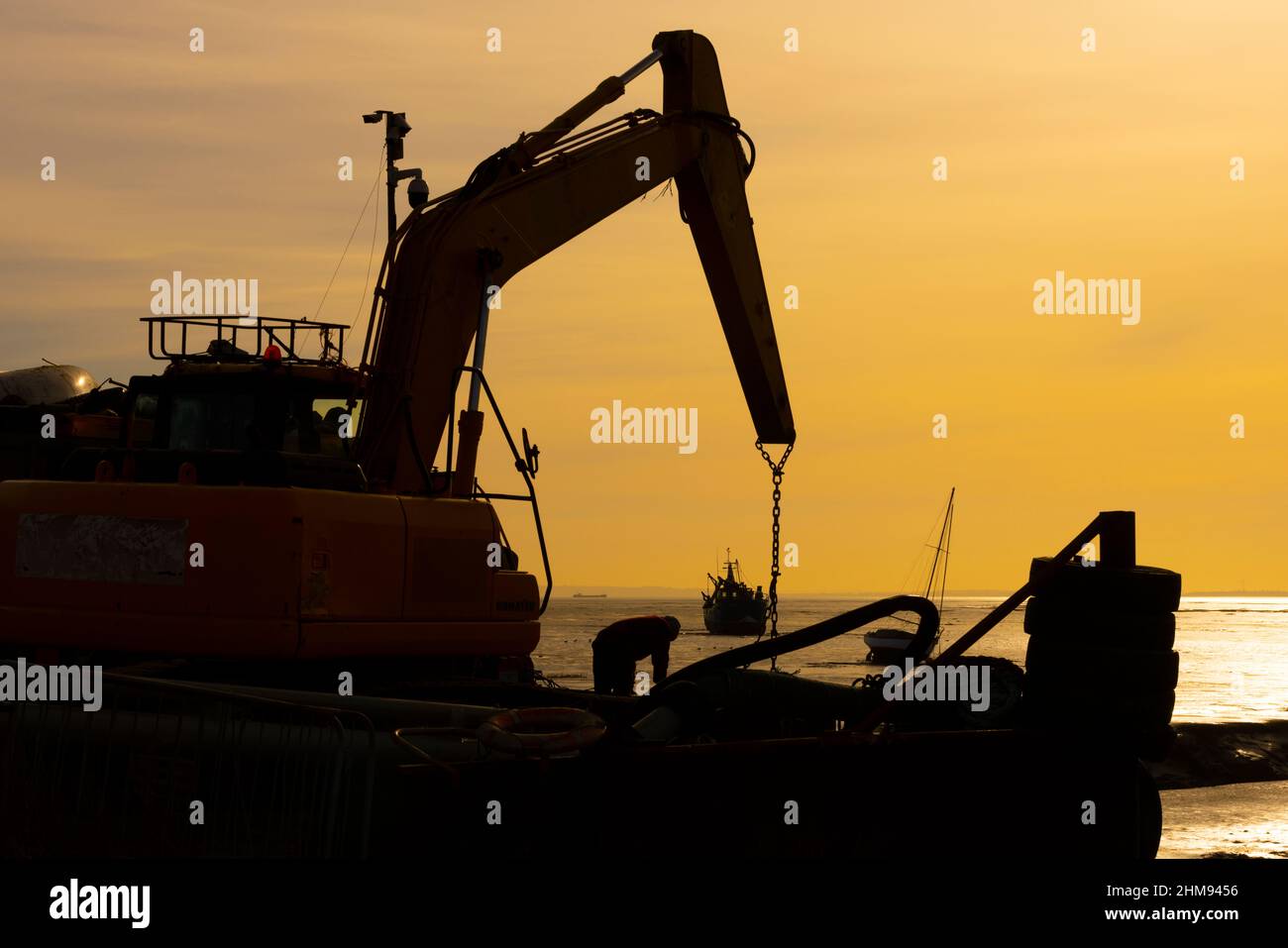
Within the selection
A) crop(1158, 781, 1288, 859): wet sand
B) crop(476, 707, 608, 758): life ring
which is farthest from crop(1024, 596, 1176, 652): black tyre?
crop(1158, 781, 1288, 859): wet sand

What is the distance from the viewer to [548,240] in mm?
15031

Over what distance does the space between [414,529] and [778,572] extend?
17.6ft

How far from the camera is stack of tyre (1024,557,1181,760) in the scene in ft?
32.1

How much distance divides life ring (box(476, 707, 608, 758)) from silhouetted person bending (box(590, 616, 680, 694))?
18.4 ft

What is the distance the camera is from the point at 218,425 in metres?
12.1

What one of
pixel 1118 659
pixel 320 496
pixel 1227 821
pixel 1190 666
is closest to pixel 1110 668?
pixel 1118 659

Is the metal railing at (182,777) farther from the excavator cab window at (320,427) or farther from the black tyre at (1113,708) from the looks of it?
the black tyre at (1113,708)

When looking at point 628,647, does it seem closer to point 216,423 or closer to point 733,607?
point 216,423

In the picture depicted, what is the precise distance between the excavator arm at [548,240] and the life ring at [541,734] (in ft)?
10.0

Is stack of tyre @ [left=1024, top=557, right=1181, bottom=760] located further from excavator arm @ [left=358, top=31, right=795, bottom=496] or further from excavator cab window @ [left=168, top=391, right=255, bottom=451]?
excavator cab window @ [left=168, top=391, right=255, bottom=451]

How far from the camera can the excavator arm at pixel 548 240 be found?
523 inches

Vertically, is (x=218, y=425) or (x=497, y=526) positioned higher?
(x=218, y=425)
